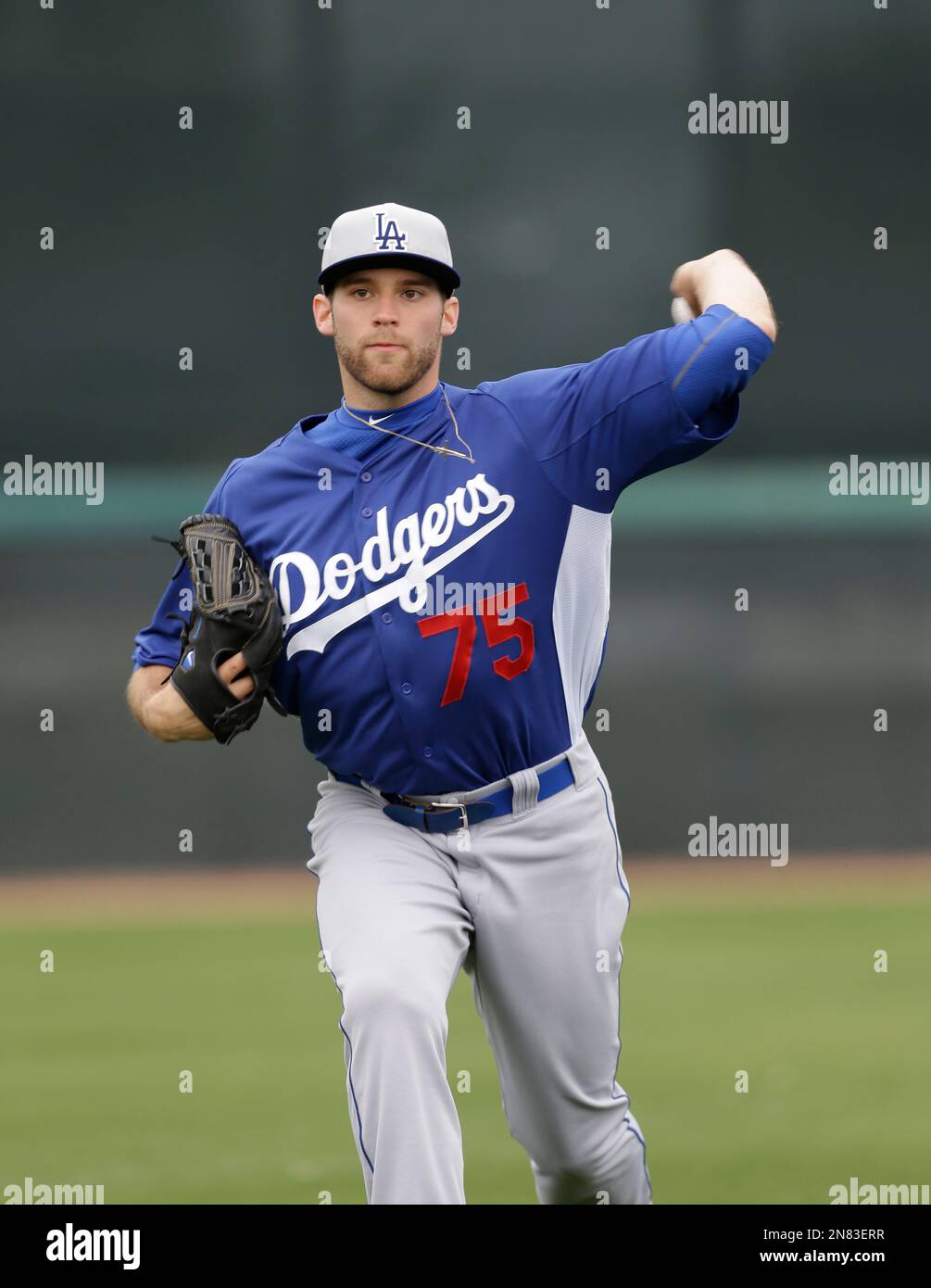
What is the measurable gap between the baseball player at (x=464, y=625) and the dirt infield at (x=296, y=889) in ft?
13.6

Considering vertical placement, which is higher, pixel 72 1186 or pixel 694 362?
pixel 694 362

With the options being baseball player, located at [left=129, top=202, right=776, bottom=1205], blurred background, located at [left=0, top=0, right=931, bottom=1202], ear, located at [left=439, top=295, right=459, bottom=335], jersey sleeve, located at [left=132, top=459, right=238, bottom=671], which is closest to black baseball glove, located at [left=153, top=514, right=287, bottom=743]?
baseball player, located at [left=129, top=202, right=776, bottom=1205]

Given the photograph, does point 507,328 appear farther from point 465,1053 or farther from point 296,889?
point 465,1053

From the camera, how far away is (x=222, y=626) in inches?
109

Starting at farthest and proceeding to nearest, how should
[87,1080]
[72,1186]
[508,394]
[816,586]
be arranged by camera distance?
[816,586] → [87,1080] → [72,1186] → [508,394]

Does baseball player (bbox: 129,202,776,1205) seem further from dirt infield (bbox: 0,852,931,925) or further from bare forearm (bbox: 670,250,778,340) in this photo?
dirt infield (bbox: 0,852,931,925)

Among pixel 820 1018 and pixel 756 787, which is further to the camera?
pixel 756 787

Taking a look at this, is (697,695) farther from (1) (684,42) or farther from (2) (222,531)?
(2) (222,531)

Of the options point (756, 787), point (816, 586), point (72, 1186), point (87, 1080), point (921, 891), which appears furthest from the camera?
point (816, 586)

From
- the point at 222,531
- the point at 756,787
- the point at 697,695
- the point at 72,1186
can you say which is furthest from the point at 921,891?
the point at 222,531

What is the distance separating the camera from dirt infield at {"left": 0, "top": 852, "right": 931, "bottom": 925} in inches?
281

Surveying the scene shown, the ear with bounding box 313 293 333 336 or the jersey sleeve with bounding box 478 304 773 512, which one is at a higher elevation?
the ear with bounding box 313 293 333 336

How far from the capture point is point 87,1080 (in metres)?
4.56

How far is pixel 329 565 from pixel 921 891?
5.11m
